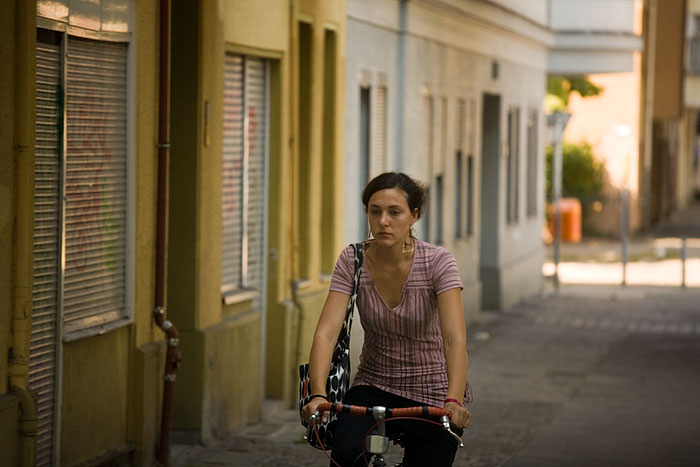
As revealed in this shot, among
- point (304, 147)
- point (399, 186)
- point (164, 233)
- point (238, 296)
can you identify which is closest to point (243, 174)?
point (238, 296)

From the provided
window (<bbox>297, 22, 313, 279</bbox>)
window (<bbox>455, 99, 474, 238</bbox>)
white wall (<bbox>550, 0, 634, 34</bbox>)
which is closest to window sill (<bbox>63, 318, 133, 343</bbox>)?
window (<bbox>297, 22, 313, 279</bbox>)

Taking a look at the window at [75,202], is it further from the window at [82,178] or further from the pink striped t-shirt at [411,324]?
the pink striped t-shirt at [411,324]

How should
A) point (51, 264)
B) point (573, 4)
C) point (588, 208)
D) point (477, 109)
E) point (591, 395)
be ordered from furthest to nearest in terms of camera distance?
point (588, 208) → point (573, 4) → point (477, 109) → point (591, 395) → point (51, 264)

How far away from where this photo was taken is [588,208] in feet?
128

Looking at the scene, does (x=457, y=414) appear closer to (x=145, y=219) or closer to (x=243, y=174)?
(x=145, y=219)

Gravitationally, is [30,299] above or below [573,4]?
below

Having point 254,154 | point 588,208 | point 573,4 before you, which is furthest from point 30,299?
point 588,208

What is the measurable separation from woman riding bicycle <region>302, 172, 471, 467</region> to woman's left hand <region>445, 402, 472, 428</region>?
0.33ft

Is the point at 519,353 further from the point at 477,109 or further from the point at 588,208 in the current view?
the point at 588,208

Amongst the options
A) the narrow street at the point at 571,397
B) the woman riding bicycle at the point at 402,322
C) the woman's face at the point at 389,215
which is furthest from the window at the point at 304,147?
the woman's face at the point at 389,215

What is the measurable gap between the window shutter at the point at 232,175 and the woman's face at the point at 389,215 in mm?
5941

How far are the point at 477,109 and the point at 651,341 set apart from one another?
4.22 metres

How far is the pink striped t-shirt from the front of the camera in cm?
574

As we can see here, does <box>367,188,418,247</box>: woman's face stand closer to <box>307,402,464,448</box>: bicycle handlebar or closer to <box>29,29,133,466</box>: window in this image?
→ <box>307,402,464,448</box>: bicycle handlebar
